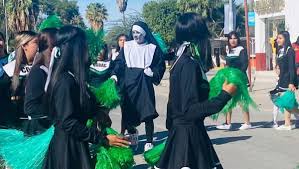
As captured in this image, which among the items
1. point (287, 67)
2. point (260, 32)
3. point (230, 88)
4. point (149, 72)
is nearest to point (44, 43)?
point (230, 88)

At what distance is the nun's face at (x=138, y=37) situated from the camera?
8672 mm

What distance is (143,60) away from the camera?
8680 mm

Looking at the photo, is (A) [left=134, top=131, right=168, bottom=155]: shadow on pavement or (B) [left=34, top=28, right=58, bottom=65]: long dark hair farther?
(A) [left=134, top=131, right=168, bottom=155]: shadow on pavement

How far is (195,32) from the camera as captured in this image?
4496 mm

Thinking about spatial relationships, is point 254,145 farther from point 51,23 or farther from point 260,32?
point 260,32

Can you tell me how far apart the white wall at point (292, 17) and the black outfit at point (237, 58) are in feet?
57.3

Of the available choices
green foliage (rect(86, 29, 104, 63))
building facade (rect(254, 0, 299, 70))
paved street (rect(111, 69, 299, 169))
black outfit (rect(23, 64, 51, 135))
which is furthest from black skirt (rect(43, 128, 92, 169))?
building facade (rect(254, 0, 299, 70))

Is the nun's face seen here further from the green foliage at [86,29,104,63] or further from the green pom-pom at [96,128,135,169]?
the green pom-pom at [96,128,135,169]

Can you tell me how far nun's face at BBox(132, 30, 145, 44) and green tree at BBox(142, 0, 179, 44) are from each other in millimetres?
49484

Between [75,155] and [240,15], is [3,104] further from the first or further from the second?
[240,15]

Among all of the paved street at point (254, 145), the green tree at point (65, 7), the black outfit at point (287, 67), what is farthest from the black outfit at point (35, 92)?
the green tree at point (65, 7)

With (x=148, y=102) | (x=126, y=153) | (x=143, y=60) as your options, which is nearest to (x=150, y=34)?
(x=143, y=60)

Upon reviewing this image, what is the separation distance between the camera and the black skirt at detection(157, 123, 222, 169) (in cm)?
438

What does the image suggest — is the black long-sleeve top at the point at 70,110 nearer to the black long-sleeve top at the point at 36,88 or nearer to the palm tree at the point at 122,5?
the black long-sleeve top at the point at 36,88
